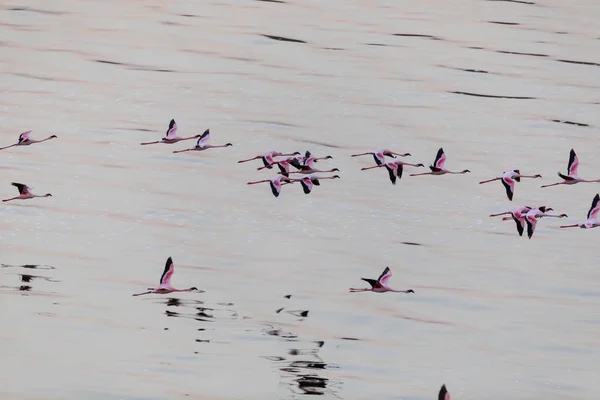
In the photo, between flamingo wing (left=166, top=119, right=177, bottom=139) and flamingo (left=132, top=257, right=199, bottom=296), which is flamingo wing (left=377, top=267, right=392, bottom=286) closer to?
flamingo (left=132, top=257, right=199, bottom=296)

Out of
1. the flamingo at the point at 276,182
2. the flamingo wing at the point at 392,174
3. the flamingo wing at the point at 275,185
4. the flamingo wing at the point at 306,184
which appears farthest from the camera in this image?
the flamingo wing at the point at 392,174

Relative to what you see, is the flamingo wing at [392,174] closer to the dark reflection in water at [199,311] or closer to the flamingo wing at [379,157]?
the flamingo wing at [379,157]

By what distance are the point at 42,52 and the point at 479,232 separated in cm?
2029

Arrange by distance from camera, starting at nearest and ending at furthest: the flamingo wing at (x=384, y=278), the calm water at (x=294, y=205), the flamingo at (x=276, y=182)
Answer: the calm water at (x=294, y=205) → the flamingo wing at (x=384, y=278) → the flamingo at (x=276, y=182)

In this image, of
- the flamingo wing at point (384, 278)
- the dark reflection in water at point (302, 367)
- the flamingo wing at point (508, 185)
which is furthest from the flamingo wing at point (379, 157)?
the dark reflection in water at point (302, 367)

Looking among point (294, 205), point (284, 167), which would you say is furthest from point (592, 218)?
point (294, 205)

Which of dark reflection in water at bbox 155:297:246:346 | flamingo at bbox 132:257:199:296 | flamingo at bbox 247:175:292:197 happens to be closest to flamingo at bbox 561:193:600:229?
flamingo at bbox 247:175:292:197

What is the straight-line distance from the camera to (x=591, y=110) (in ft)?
Answer: 153

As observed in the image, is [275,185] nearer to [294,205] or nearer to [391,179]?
[391,179]

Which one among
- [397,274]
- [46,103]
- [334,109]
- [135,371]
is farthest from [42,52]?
[135,371]

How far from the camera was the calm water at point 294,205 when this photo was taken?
94.6 ft

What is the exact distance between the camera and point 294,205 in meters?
38.0

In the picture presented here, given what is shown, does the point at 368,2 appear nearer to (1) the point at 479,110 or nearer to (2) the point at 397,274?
(1) the point at 479,110

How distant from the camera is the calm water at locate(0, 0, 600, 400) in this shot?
94.6ft
